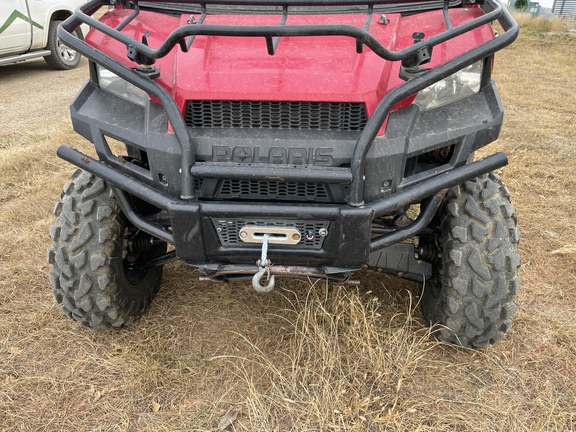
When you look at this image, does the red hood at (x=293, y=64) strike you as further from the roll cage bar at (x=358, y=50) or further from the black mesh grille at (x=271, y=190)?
the black mesh grille at (x=271, y=190)

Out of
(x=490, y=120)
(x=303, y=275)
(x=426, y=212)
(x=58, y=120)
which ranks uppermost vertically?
(x=490, y=120)

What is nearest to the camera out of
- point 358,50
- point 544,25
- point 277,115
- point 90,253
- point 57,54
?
point 358,50

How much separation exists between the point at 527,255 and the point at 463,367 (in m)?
1.24

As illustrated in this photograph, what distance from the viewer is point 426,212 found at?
2055 millimetres

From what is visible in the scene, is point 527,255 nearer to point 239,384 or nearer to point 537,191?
point 537,191

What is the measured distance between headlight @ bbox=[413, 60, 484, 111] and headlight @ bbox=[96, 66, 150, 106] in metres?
1.11

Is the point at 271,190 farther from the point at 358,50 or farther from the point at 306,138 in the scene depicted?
the point at 358,50

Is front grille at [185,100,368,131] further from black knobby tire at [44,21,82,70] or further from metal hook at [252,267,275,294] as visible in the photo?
black knobby tire at [44,21,82,70]

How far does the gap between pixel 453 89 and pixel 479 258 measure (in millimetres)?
688

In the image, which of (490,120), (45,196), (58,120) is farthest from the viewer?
(58,120)

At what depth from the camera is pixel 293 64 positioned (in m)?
1.97

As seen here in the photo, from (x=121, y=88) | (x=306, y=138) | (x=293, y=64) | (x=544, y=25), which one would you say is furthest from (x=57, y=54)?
(x=544, y=25)

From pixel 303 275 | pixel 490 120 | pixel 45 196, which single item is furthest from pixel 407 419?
pixel 45 196

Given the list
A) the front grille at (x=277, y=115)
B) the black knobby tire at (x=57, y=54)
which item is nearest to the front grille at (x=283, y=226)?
the front grille at (x=277, y=115)
